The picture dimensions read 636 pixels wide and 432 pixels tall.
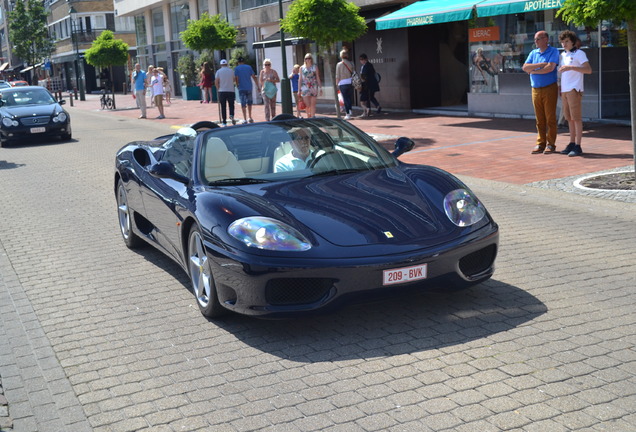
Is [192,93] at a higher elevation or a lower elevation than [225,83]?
lower

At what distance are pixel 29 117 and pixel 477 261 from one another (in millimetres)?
19097

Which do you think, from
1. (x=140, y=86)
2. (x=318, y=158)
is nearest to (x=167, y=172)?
(x=318, y=158)

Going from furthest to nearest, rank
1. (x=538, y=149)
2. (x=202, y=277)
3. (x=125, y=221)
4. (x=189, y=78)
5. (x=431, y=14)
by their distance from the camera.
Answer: (x=189, y=78) < (x=431, y=14) < (x=538, y=149) < (x=125, y=221) < (x=202, y=277)

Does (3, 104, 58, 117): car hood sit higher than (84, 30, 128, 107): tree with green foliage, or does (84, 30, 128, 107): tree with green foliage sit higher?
(84, 30, 128, 107): tree with green foliage

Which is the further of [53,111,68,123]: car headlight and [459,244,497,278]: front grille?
[53,111,68,123]: car headlight

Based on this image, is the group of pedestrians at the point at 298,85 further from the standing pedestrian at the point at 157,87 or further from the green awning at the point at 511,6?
the standing pedestrian at the point at 157,87

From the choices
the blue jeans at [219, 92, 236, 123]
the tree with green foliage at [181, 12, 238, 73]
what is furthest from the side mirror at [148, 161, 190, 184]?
the tree with green foliage at [181, 12, 238, 73]

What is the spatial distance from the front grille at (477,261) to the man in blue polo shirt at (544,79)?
25.1 feet

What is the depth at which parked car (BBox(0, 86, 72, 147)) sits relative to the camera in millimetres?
22052

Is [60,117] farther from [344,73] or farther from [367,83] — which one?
[367,83]

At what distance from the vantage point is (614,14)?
9.92 metres

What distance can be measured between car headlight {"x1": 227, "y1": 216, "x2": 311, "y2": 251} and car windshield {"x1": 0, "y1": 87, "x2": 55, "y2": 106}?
19691 mm

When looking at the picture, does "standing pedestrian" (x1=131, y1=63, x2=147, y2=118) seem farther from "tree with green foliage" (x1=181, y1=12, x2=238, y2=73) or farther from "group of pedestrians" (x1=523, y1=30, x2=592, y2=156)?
"group of pedestrians" (x1=523, y1=30, x2=592, y2=156)

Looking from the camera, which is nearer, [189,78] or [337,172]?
[337,172]
